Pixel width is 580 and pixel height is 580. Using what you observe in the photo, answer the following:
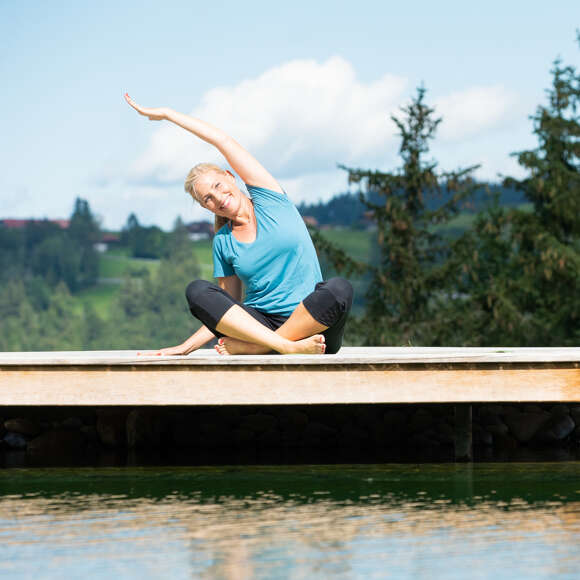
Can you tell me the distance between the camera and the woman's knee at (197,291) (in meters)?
4.16

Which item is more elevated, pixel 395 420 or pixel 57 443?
pixel 395 420

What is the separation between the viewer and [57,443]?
5.19 metres

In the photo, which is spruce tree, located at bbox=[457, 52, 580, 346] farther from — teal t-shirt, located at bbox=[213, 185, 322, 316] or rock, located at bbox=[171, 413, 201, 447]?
teal t-shirt, located at bbox=[213, 185, 322, 316]

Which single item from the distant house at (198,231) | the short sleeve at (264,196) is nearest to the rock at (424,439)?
the short sleeve at (264,196)

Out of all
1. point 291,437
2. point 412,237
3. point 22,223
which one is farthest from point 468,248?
point 22,223

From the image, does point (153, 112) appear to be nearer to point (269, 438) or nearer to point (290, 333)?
point (290, 333)

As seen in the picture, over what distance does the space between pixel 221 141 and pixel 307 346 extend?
98 cm

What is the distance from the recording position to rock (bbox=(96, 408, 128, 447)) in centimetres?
525

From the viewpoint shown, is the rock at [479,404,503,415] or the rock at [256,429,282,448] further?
the rock at [479,404,503,415]

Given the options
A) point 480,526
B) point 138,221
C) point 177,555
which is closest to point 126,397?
point 177,555

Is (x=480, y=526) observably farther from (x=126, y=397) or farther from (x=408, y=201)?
(x=408, y=201)

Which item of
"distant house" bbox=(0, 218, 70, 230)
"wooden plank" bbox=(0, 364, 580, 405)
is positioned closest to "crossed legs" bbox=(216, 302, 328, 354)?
"wooden plank" bbox=(0, 364, 580, 405)

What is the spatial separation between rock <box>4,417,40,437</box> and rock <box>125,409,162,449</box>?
0.56m

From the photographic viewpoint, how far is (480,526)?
118 inches
